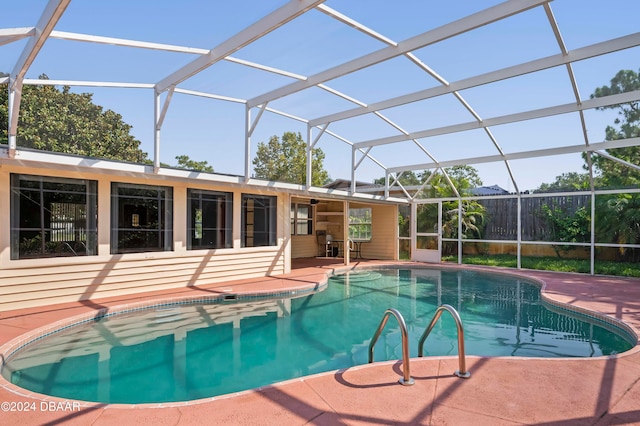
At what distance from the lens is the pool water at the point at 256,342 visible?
13.1 feet

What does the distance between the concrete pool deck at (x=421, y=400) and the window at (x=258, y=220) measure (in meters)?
6.32

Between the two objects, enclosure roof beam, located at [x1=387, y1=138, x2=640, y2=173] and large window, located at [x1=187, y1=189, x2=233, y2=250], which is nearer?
large window, located at [x1=187, y1=189, x2=233, y2=250]

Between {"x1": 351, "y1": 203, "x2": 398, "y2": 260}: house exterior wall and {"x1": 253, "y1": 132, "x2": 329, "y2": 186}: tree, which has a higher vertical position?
{"x1": 253, "y1": 132, "x2": 329, "y2": 186}: tree

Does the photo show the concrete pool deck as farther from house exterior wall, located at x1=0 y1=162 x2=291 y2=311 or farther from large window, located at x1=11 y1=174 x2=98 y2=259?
large window, located at x1=11 y1=174 x2=98 y2=259

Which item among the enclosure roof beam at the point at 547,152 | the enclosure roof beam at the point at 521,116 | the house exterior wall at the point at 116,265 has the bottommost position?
the house exterior wall at the point at 116,265

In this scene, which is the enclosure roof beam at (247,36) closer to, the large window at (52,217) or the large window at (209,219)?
the large window at (52,217)

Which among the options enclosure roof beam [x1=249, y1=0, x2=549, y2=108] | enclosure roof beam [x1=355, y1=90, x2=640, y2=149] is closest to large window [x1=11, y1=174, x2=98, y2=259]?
enclosure roof beam [x1=249, y1=0, x2=549, y2=108]

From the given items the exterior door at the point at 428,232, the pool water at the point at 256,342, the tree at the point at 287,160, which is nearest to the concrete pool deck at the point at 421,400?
the pool water at the point at 256,342

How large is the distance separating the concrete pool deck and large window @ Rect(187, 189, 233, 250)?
5.19 meters

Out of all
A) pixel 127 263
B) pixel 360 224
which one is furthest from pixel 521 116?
pixel 127 263

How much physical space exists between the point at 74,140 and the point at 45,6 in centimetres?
2046

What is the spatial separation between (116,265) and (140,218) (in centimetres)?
102

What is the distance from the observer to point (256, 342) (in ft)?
17.7

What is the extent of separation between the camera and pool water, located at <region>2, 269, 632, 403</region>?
3.99 metres
